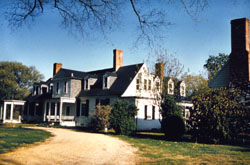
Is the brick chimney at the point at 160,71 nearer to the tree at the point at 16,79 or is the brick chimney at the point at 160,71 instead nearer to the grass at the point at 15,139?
the grass at the point at 15,139

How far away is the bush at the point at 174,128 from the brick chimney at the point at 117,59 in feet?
48.9

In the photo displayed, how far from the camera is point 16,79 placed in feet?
185

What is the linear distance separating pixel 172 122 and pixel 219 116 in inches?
136

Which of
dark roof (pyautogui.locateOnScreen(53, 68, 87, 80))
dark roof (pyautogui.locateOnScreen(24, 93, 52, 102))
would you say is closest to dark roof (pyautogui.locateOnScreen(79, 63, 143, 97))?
dark roof (pyautogui.locateOnScreen(53, 68, 87, 80))

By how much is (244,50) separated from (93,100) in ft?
55.0

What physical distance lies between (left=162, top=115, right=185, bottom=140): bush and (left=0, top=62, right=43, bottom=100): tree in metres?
45.4

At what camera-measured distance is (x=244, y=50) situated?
55.9 ft

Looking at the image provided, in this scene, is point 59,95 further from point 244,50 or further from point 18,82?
point 18,82

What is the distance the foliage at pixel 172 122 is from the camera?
15969 mm

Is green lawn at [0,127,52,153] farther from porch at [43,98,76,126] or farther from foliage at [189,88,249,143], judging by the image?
porch at [43,98,76,126]

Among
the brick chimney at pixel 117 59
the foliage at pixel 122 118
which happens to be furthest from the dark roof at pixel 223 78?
the brick chimney at pixel 117 59

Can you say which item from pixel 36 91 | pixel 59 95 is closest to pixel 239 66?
pixel 59 95

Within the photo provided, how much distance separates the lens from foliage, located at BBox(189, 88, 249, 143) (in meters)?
13.6

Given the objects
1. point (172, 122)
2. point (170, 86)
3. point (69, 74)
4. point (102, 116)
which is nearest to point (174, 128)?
point (172, 122)
